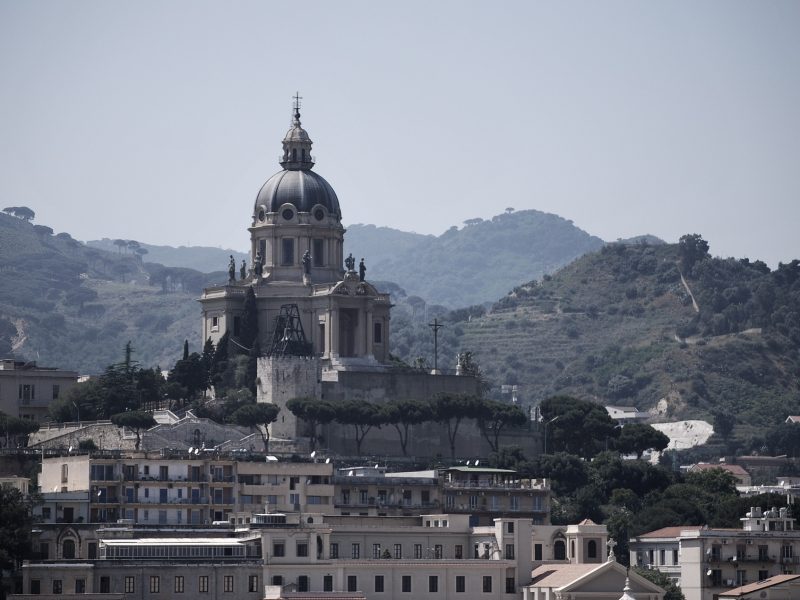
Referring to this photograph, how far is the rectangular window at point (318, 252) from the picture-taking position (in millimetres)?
177500

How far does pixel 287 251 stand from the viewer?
176875 mm

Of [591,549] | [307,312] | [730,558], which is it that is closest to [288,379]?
[307,312]

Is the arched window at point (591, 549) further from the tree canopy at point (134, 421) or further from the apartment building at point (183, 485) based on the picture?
the tree canopy at point (134, 421)

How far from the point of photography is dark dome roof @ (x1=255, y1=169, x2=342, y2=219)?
17712 centimetres

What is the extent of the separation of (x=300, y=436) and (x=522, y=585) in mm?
50484

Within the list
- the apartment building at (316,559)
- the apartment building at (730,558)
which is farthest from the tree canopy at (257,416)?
the apartment building at (316,559)

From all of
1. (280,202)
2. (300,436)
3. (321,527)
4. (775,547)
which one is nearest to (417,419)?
(300,436)

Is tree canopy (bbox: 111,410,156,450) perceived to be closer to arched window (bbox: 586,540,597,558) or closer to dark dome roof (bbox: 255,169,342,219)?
dark dome roof (bbox: 255,169,342,219)

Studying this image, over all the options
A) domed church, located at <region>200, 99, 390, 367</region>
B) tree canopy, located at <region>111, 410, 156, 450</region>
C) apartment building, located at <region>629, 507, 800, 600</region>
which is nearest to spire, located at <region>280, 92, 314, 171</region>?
domed church, located at <region>200, 99, 390, 367</region>

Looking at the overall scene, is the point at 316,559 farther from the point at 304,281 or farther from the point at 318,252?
the point at 318,252

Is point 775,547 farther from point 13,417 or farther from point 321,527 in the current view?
point 13,417

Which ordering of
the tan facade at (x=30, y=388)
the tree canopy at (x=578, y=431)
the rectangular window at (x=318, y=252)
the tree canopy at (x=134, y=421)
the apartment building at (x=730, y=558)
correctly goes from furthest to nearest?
the rectangular window at (x=318, y=252), the tree canopy at (x=578, y=431), the tan facade at (x=30, y=388), the tree canopy at (x=134, y=421), the apartment building at (x=730, y=558)

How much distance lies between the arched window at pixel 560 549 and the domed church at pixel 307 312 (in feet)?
138

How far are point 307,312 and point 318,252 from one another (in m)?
6.55
